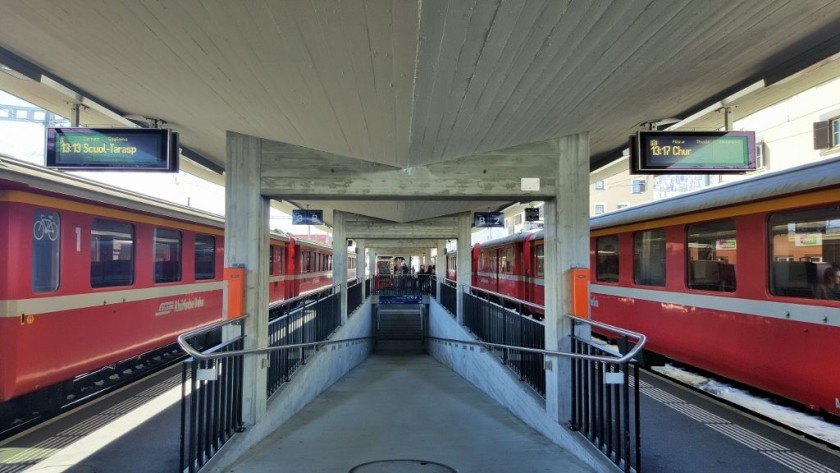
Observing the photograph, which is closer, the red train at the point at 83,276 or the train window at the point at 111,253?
the red train at the point at 83,276

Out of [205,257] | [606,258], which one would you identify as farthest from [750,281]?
[205,257]

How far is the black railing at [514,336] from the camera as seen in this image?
21.8 ft

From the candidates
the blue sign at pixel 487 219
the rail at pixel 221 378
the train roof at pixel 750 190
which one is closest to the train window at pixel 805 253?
the train roof at pixel 750 190

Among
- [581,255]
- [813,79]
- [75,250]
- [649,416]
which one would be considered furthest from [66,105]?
[813,79]

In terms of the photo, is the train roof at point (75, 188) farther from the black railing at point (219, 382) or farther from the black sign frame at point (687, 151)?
the black sign frame at point (687, 151)

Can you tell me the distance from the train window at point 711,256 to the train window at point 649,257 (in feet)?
2.19

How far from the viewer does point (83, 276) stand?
20.7ft

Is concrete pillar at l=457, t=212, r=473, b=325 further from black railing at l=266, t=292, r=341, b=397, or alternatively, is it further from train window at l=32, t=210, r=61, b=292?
train window at l=32, t=210, r=61, b=292

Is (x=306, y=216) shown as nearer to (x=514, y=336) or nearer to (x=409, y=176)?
(x=514, y=336)

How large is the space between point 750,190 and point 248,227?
5649 millimetres

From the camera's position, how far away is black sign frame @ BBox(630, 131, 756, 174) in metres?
5.80

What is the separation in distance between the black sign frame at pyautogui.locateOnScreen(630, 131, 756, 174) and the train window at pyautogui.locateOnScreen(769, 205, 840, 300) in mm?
782

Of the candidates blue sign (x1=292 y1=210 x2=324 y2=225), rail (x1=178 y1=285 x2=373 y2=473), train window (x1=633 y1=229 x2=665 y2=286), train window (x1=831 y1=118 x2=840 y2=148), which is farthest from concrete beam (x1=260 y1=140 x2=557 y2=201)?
train window (x1=831 y1=118 x2=840 y2=148)

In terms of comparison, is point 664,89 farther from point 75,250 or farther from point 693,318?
point 75,250
